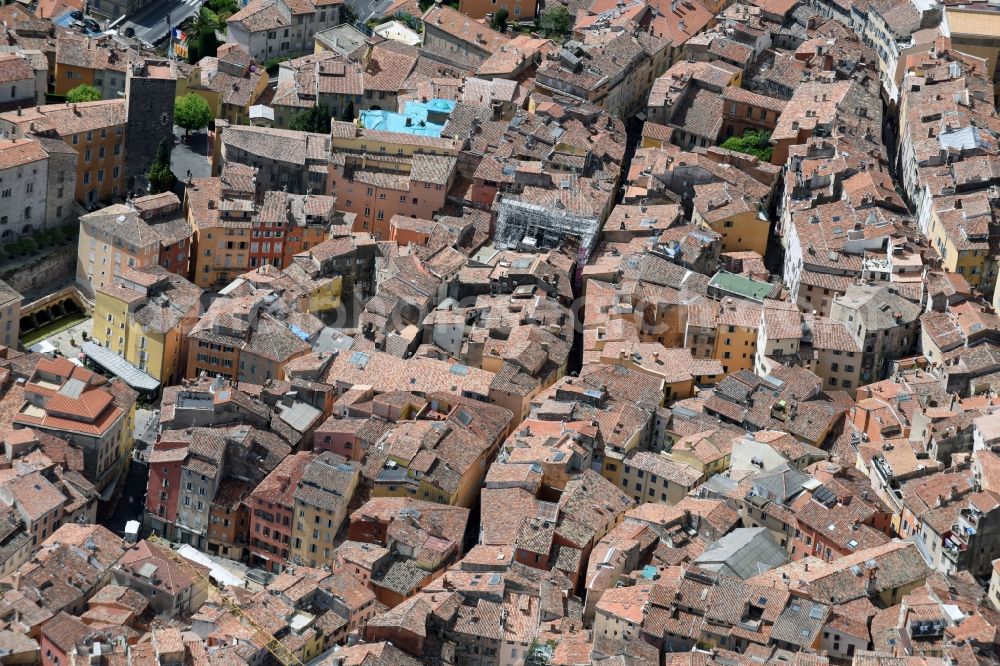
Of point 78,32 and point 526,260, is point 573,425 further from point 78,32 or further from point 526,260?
point 78,32

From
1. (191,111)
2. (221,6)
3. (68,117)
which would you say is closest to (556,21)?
(221,6)

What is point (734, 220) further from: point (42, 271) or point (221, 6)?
point (221, 6)

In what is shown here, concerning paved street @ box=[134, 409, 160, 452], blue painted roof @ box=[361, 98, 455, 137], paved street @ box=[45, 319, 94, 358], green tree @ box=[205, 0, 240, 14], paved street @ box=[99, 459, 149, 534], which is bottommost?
paved street @ box=[99, 459, 149, 534]

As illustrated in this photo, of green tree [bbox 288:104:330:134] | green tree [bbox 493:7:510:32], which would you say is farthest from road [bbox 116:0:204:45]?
green tree [bbox 493:7:510:32]

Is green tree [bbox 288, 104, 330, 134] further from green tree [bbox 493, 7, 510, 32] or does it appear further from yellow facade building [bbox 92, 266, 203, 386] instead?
green tree [bbox 493, 7, 510, 32]

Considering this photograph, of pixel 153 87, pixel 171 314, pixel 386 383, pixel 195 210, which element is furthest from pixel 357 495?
pixel 153 87

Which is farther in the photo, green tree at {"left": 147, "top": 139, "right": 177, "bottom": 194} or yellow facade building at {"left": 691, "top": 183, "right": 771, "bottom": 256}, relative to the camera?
green tree at {"left": 147, "top": 139, "right": 177, "bottom": 194}

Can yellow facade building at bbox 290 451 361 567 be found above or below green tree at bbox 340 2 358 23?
below
